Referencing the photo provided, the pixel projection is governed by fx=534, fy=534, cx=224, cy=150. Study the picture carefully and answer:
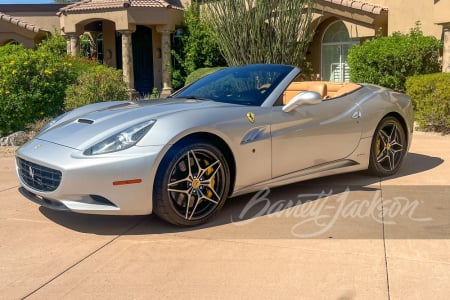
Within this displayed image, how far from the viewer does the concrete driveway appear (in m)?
3.38

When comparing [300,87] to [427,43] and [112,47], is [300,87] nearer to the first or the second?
[427,43]

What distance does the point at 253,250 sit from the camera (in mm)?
4020

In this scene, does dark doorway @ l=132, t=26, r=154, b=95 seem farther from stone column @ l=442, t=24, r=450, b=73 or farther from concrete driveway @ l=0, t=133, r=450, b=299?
concrete driveway @ l=0, t=133, r=450, b=299

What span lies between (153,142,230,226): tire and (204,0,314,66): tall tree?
10.9m

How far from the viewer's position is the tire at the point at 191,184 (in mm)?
4289

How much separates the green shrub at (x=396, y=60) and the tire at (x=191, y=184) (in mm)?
8984

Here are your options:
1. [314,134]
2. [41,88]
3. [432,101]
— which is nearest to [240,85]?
[314,134]

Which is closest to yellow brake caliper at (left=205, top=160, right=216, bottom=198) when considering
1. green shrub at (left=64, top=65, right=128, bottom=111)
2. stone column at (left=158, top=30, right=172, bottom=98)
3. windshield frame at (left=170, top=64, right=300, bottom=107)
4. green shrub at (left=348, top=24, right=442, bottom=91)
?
windshield frame at (left=170, top=64, right=300, bottom=107)

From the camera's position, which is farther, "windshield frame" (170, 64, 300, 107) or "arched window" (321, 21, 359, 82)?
"arched window" (321, 21, 359, 82)

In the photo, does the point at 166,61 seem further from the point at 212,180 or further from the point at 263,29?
the point at 212,180

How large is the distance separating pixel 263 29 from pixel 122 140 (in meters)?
11.4

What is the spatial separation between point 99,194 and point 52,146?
27.9 inches

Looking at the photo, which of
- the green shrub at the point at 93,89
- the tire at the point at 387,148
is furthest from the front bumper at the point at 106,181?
the green shrub at the point at 93,89

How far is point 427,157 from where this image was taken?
7473mm
